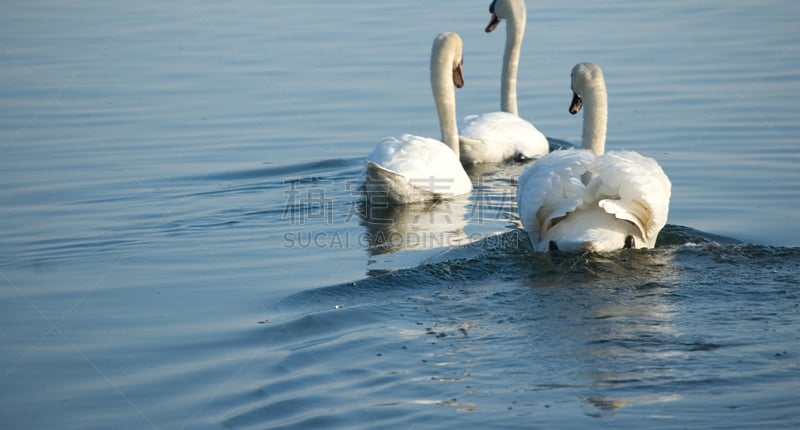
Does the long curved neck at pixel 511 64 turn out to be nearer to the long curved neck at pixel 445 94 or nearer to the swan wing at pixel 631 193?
the long curved neck at pixel 445 94

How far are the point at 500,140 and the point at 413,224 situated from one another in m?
2.72

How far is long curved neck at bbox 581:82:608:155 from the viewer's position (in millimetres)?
A: 9742

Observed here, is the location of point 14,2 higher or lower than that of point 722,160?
higher

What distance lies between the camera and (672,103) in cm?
1349

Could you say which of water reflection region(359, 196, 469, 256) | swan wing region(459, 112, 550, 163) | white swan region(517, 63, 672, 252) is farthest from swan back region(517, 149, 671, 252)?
swan wing region(459, 112, 550, 163)

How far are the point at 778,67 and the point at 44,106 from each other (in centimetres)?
939

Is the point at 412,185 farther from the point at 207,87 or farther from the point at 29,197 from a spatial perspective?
the point at 207,87

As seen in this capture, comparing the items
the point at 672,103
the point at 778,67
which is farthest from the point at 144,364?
the point at 778,67

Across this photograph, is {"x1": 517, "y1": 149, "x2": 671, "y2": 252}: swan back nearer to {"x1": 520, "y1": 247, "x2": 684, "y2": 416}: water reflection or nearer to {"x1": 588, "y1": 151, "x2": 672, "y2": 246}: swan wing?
{"x1": 588, "y1": 151, "x2": 672, "y2": 246}: swan wing

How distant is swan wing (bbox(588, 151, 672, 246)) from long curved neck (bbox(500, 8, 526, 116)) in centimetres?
569

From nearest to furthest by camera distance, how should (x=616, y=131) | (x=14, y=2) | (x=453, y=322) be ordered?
(x=453, y=322) < (x=616, y=131) < (x=14, y=2)

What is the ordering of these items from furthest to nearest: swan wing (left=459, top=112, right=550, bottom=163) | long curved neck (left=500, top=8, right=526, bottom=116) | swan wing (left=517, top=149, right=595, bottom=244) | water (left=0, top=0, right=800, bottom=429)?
long curved neck (left=500, top=8, right=526, bottom=116)
swan wing (left=459, top=112, right=550, bottom=163)
swan wing (left=517, top=149, right=595, bottom=244)
water (left=0, top=0, right=800, bottom=429)

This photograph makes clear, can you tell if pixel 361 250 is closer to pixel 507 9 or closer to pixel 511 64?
pixel 511 64

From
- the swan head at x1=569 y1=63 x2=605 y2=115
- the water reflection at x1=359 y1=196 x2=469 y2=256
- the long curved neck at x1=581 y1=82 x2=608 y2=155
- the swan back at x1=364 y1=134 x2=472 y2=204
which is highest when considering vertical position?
the swan head at x1=569 y1=63 x2=605 y2=115
